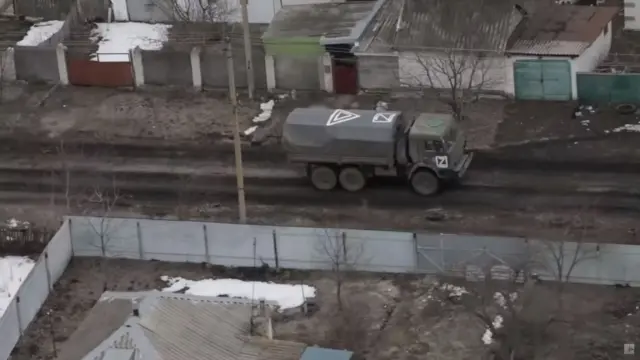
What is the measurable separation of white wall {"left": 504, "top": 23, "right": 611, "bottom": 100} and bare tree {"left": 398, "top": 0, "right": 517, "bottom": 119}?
0.32 m

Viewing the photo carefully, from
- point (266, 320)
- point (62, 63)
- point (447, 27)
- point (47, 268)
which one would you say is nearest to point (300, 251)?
point (266, 320)

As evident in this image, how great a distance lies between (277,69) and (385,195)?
9476 millimetres

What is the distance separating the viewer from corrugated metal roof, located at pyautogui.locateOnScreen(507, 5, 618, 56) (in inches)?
1791

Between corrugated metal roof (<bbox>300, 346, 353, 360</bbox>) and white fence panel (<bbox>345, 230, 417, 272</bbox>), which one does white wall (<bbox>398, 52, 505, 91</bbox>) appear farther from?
corrugated metal roof (<bbox>300, 346, 353, 360</bbox>)

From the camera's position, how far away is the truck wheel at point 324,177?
4028 centimetres

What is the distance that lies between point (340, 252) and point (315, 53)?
13.4 meters

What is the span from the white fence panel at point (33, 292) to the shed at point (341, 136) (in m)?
8.30

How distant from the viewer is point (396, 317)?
34312 mm

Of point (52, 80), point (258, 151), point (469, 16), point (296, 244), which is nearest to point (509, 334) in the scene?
point (296, 244)

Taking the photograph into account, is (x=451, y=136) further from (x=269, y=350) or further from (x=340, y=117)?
(x=269, y=350)

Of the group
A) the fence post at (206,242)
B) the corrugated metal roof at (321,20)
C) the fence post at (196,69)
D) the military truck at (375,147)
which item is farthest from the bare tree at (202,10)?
the fence post at (206,242)

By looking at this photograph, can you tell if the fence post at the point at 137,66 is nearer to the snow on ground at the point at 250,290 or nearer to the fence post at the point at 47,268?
the fence post at the point at 47,268

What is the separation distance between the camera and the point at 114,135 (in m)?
45.6

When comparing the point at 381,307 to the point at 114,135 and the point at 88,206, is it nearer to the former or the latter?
the point at 88,206
